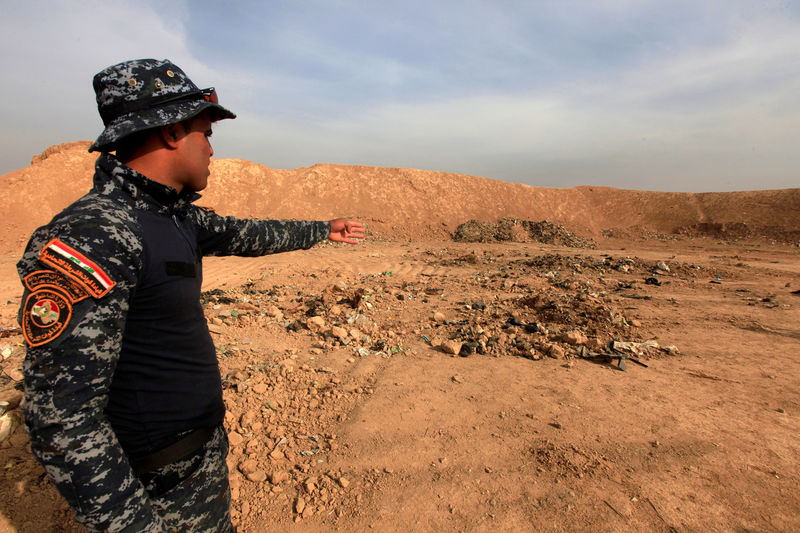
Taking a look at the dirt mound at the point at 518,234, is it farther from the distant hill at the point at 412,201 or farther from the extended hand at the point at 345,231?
the extended hand at the point at 345,231

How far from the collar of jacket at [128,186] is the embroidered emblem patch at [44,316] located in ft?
1.04

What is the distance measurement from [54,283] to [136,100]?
0.55m

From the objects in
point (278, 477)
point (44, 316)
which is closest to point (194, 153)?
point (44, 316)

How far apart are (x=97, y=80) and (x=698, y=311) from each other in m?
7.32

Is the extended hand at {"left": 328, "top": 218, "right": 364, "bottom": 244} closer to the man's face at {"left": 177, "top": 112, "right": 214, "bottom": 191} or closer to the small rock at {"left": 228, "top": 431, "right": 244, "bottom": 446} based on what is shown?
the man's face at {"left": 177, "top": 112, "right": 214, "bottom": 191}

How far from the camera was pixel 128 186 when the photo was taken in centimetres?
104

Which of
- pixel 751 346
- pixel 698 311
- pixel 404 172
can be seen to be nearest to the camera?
pixel 751 346

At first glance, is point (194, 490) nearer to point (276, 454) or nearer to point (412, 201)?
point (276, 454)

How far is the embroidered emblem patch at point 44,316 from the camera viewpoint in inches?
30.9

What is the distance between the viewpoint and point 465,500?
230 centimetres

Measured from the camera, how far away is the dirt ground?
2221 mm

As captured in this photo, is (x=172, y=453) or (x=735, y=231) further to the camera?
(x=735, y=231)

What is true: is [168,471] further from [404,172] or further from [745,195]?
[745,195]

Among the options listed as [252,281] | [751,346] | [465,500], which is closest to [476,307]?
[751,346]
